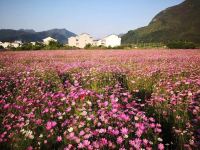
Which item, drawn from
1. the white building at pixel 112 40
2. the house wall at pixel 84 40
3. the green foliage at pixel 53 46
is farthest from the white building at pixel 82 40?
the green foliage at pixel 53 46

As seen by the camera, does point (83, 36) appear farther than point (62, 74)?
Yes

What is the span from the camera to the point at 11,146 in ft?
9.74

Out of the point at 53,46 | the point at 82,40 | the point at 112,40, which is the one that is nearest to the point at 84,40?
the point at 82,40

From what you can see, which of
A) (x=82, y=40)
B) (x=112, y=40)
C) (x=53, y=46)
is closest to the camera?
(x=53, y=46)

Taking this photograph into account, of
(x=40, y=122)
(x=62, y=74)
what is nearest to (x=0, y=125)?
(x=40, y=122)

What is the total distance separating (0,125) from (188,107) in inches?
127

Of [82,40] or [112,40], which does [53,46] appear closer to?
[112,40]

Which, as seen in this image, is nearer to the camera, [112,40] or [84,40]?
[112,40]

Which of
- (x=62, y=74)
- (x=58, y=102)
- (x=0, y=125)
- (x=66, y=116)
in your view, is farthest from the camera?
(x=62, y=74)

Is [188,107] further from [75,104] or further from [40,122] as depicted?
[40,122]

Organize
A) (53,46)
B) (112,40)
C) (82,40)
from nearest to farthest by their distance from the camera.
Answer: (53,46) → (112,40) → (82,40)

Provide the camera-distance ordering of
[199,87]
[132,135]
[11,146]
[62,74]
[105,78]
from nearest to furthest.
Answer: [11,146] → [132,135] → [199,87] → [105,78] → [62,74]

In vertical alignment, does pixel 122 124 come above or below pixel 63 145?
above

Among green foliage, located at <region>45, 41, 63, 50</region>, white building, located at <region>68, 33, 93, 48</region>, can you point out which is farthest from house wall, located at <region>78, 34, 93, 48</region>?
green foliage, located at <region>45, 41, 63, 50</region>
